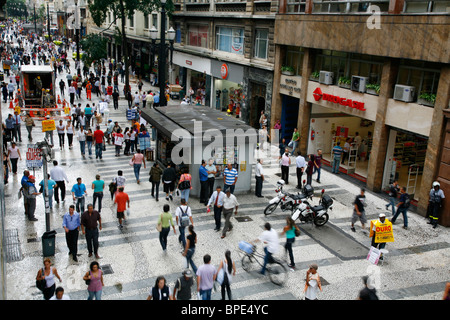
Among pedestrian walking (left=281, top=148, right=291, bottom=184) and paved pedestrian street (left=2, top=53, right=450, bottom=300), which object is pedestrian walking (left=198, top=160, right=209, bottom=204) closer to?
paved pedestrian street (left=2, top=53, right=450, bottom=300)

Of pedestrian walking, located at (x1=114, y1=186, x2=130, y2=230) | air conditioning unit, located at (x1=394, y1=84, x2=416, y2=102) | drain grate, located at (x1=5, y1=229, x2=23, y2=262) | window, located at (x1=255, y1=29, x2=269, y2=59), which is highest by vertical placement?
window, located at (x1=255, y1=29, x2=269, y2=59)

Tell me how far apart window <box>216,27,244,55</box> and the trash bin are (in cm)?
2156

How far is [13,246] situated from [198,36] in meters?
28.2

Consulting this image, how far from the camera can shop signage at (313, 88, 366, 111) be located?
65.6ft

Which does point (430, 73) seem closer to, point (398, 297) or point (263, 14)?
point (398, 297)

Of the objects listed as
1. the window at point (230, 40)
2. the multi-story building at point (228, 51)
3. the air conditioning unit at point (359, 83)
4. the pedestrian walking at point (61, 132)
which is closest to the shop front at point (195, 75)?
the multi-story building at point (228, 51)

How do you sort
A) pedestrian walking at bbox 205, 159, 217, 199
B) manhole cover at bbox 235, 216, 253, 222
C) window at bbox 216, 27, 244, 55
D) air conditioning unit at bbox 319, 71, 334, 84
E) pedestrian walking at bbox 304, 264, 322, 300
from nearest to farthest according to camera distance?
pedestrian walking at bbox 304, 264, 322, 300 < manhole cover at bbox 235, 216, 253, 222 < pedestrian walking at bbox 205, 159, 217, 199 < air conditioning unit at bbox 319, 71, 334, 84 < window at bbox 216, 27, 244, 55

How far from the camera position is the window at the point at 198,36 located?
36000 millimetres

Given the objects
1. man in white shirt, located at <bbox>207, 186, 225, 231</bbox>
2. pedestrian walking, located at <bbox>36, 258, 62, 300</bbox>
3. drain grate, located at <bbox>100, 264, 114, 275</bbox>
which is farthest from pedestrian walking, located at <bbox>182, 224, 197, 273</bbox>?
pedestrian walking, located at <bbox>36, 258, 62, 300</bbox>

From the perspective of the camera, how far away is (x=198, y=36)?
3738cm

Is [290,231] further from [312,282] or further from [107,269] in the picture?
[107,269]

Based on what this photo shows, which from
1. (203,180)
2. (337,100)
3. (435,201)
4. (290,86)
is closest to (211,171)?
(203,180)

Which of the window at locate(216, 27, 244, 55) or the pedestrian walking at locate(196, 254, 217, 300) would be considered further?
the window at locate(216, 27, 244, 55)

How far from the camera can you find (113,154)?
75.8 feet
